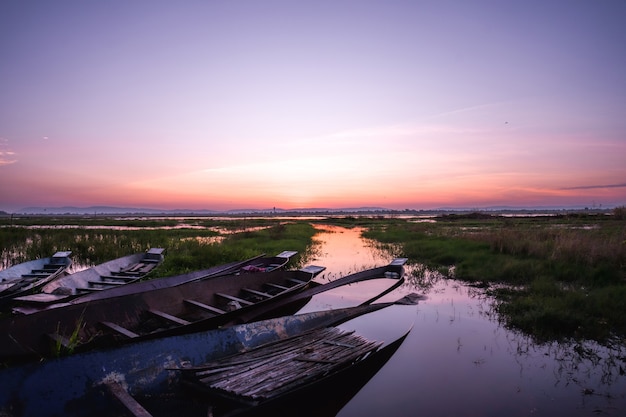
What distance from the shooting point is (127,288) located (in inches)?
331

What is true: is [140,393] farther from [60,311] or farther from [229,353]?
[60,311]

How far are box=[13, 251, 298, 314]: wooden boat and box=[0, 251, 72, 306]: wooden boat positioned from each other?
0.92m

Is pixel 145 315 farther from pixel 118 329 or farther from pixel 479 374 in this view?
pixel 479 374

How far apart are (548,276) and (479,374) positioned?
7.52 m

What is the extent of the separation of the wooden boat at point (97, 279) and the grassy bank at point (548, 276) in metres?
9.72

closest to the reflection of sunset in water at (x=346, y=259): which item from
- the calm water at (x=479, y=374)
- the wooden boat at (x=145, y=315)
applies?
the wooden boat at (x=145, y=315)

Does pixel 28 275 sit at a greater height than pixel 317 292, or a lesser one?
greater

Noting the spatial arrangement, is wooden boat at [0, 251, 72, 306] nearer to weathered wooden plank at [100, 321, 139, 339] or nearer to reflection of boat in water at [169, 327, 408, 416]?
weathered wooden plank at [100, 321, 139, 339]

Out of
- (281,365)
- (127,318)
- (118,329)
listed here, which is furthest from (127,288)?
(281,365)

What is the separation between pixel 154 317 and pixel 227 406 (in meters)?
3.03

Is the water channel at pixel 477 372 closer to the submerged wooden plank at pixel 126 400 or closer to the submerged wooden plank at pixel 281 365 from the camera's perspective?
the submerged wooden plank at pixel 281 365

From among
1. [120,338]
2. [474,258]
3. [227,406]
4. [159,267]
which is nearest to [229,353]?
[227,406]

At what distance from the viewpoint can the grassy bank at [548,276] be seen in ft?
26.5

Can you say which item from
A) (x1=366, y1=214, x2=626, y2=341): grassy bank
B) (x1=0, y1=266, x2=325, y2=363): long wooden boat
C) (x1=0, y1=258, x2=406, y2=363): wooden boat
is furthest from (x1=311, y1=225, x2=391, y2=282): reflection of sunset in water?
(x1=0, y1=266, x2=325, y2=363): long wooden boat
